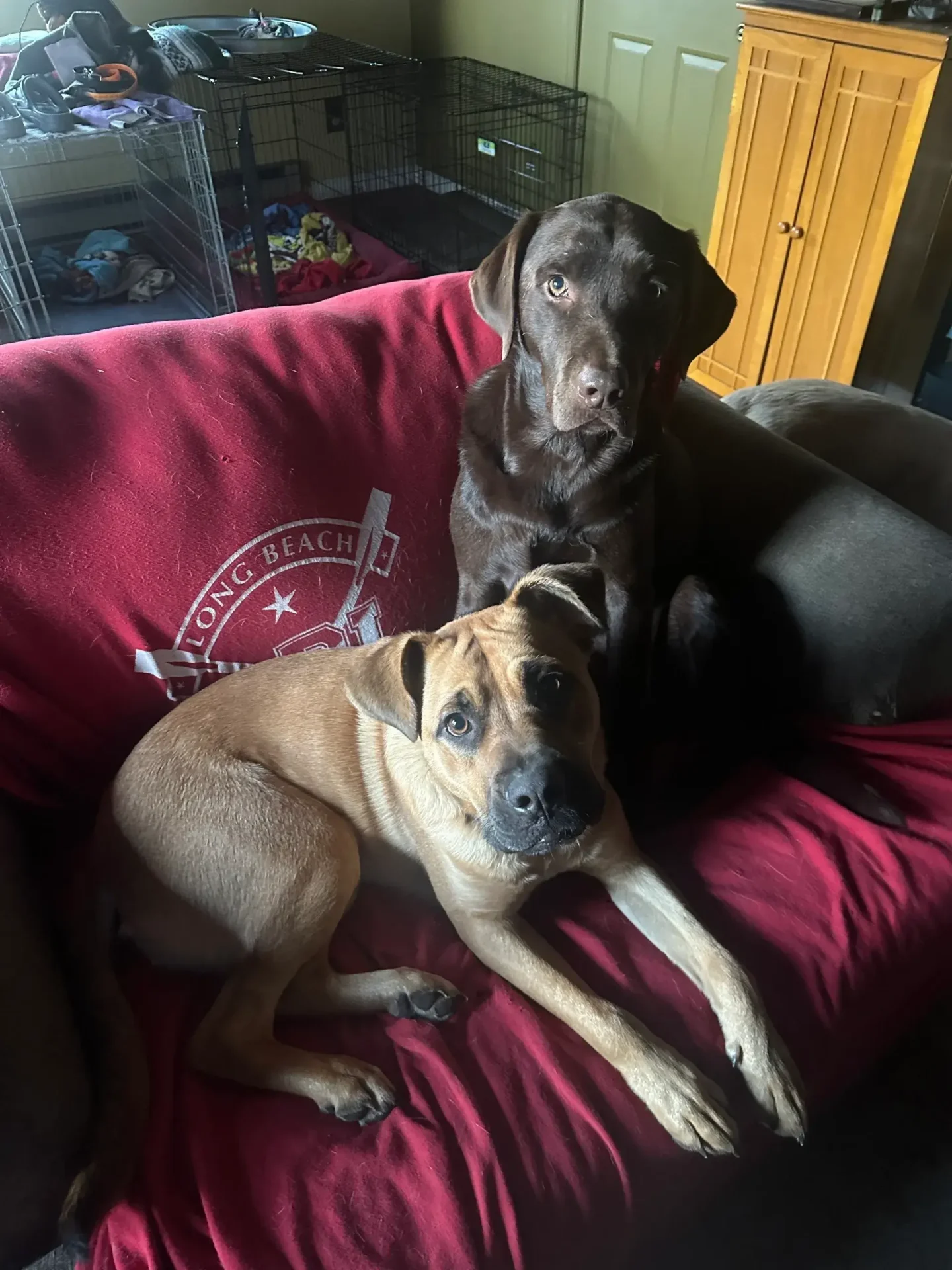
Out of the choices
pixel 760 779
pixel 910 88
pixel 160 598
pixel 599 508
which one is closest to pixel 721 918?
pixel 760 779

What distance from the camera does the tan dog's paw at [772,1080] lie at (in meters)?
1.49

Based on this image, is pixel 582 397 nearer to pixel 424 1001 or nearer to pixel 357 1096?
pixel 424 1001

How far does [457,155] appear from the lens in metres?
6.40

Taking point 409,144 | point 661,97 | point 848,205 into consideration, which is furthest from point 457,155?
point 848,205

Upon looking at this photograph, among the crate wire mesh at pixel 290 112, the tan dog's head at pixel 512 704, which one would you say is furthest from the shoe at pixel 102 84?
the tan dog's head at pixel 512 704

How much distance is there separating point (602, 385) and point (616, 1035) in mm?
1227

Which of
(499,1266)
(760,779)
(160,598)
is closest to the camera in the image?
(499,1266)

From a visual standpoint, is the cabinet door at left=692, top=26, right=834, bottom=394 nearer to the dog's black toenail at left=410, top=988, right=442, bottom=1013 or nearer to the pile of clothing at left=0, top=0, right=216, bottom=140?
the pile of clothing at left=0, top=0, right=216, bottom=140

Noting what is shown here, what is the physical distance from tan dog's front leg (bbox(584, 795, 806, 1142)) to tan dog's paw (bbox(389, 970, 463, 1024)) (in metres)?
0.37

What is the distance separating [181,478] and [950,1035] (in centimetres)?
228

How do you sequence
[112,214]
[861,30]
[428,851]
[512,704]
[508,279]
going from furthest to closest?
1. [112,214]
2. [861,30]
3. [508,279]
4. [428,851]
5. [512,704]

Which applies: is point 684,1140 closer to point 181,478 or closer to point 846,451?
point 181,478

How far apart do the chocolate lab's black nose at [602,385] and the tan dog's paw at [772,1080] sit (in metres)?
1.22

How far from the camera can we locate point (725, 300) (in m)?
2.05
